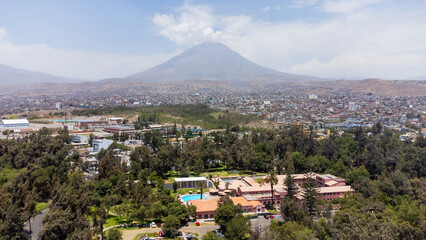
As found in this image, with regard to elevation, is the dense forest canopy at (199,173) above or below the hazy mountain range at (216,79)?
below

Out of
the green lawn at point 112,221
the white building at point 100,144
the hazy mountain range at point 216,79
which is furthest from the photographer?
the hazy mountain range at point 216,79

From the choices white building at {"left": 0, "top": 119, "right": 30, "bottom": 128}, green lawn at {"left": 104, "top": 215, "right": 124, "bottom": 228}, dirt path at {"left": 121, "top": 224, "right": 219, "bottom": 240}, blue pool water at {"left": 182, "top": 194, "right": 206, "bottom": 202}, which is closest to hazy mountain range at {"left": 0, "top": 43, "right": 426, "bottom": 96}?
white building at {"left": 0, "top": 119, "right": 30, "bottom": 128}

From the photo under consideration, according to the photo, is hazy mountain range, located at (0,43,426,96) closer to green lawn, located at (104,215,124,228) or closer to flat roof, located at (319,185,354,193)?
flat roof, located at (319,185,354,193)

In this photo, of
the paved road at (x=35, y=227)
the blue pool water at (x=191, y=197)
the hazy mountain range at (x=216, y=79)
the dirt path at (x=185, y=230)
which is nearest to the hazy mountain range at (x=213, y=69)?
the hazy mountain range at (x=216, y=79)

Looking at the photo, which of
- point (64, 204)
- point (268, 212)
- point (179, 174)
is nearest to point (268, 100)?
point (179, 174)

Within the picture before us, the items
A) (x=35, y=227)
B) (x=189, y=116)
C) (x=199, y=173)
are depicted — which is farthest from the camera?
(x=189, y=116)

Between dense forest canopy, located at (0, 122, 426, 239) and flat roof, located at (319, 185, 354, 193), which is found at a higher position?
dense forest canopy, located at (0, 122, 426, 239)

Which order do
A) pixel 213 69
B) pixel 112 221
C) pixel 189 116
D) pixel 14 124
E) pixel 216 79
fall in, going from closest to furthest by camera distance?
pixel 112 221 → pixel 14 124 → pixel 189 116 → pixel 216 79 → pixel 213 69

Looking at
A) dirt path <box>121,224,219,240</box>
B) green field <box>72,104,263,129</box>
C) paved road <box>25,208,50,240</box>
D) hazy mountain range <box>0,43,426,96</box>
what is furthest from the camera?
hazy mountain range <box>0,43,426,96</box>

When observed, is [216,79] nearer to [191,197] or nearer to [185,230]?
[191,197]

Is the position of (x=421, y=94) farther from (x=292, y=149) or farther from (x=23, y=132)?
(x=23, y=132)

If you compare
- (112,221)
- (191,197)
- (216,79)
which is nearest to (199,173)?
(191,197)

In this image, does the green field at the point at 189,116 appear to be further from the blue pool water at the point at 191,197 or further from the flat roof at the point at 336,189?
the flat roof at the point at 336,189
